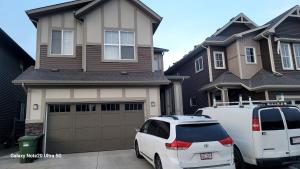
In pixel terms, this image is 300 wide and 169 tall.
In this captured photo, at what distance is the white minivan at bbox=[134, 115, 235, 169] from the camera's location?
598cm

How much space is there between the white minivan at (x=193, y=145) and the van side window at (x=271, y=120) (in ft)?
Result: 4.58

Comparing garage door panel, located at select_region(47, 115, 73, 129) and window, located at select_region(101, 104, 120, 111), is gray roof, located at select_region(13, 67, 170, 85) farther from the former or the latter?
garage door panel, located at select_region(47, 115, 73, 129)

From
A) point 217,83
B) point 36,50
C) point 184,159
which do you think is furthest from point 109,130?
point 217,83

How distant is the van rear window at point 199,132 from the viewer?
6.20 meters

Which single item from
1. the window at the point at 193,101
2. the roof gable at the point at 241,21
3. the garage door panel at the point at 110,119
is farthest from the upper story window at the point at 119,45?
the window at the point at 193,101

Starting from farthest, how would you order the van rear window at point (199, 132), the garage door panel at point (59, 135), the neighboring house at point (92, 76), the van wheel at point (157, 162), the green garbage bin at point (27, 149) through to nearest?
the neighboring house at point (92, 76)
the garage door panel at point (59, 135)
the green garbage bin at point (27, 149)
the van wheel at point (157, 162)
the van rear window at point (199, 132)

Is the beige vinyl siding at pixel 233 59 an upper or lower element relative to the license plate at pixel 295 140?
upper

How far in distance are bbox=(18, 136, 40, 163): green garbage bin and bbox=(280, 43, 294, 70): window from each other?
660 inches

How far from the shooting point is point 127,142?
1210 centimetres

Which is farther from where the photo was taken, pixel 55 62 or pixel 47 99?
pixel 55 62

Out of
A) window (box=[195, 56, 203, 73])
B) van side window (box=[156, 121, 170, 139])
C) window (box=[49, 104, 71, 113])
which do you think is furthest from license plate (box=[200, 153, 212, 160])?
window (box=[195, 56, 203, 73])

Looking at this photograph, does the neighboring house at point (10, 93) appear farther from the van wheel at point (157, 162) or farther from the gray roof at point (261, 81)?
the gray roof at point (261, 81)

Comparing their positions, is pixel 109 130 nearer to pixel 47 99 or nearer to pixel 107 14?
pixel 47 99

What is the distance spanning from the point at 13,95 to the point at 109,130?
8.88 metres
